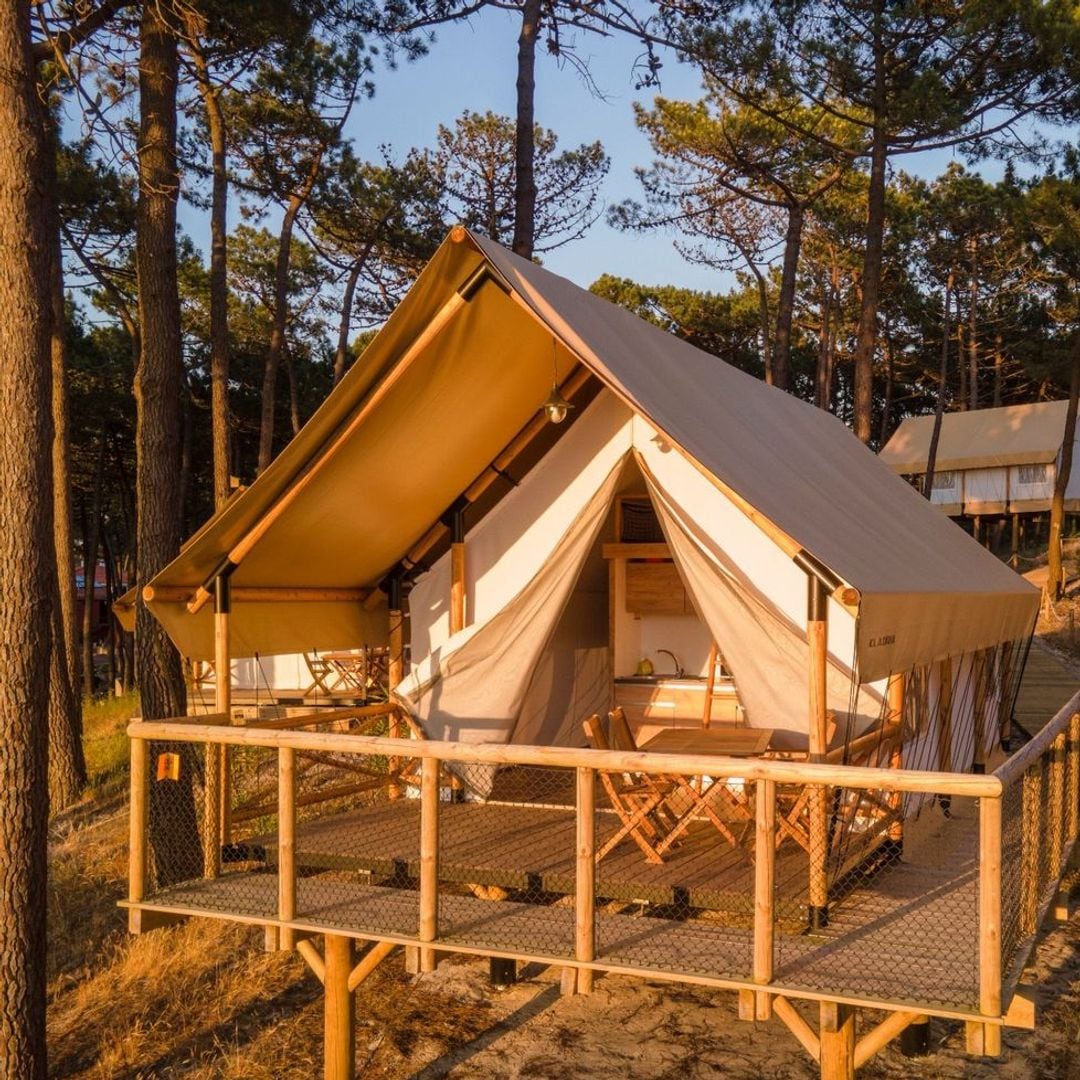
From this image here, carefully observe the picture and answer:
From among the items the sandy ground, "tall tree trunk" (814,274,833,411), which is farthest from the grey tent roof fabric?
"tall tree trunk" (814,274,833,411)

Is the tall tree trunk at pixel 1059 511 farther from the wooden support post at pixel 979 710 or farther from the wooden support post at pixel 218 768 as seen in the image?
the wooden support post at pixel 218 768

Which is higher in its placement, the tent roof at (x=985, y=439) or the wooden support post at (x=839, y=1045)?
the tent roof at (x=985, y=439)

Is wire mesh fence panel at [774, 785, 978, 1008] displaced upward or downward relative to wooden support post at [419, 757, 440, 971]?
downward

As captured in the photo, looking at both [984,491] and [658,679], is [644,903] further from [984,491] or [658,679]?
[984,491]

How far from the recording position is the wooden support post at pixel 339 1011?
17.8ft

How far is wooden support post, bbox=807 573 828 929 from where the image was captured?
4.75 meters

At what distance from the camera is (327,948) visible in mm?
5441

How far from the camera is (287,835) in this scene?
4.89 m

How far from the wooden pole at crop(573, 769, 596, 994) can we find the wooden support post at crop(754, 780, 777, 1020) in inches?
24.5

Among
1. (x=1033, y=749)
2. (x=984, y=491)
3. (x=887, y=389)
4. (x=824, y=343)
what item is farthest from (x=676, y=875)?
(x=887, y=389)

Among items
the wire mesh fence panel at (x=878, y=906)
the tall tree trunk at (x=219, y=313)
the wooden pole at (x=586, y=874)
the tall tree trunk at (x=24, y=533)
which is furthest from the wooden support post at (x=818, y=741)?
the tall tree trunk at (x=219, y=313)

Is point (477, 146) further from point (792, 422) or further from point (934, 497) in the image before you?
point (934, 497)

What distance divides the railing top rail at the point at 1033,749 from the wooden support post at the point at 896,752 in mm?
752

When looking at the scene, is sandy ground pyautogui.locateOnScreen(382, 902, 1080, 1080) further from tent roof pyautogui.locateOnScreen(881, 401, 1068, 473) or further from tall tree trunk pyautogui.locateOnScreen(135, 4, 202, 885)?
tent roof pyautogui.locateOnScreen(881, 401, 1068, 473)
